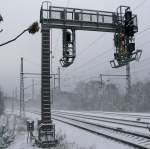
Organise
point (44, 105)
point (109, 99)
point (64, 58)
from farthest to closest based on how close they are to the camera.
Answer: point (109, 99), point (64, 58), point (44, 105)

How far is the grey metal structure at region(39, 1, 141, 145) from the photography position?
22859 millimetres

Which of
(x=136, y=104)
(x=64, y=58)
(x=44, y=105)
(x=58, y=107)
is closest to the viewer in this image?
(x=44, y=105)

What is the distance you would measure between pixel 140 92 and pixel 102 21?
54837 mm

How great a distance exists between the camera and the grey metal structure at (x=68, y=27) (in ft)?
75.0

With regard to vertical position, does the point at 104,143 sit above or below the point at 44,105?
below

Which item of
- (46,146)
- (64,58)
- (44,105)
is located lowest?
(46,146)

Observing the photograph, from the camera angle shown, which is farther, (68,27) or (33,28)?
(68,27)

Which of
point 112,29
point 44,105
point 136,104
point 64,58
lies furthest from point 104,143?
point 136,104

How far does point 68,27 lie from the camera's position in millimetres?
24359

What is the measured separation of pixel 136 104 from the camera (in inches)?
2879

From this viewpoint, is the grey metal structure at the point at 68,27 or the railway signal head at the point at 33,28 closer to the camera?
the railway signal head at the point at 33,28

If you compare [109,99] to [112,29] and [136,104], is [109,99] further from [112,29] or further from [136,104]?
[112,29]

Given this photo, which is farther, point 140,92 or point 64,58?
point 140,92

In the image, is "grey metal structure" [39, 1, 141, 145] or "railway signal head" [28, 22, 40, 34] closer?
"railway signal head" [28, 22, 40, 34]
